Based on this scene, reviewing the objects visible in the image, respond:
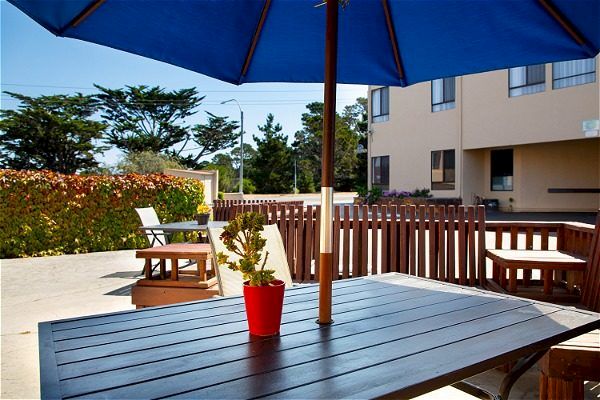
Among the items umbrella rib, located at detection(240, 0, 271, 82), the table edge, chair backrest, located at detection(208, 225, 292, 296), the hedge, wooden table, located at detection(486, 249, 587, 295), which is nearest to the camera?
the table edge

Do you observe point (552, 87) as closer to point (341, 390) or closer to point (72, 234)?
point (72, 234)

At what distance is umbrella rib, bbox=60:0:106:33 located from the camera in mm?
2350

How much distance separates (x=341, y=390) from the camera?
121 cm

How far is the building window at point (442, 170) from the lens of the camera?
19.9 metres

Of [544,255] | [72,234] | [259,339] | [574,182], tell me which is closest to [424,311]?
[259,339]

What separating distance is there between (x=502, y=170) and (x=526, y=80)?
162 inches

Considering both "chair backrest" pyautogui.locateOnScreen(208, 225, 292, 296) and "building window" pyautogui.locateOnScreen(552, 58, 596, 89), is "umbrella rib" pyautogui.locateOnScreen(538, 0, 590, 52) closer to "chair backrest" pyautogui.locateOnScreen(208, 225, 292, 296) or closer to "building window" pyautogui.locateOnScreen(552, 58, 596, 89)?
"chair backrest" pyautogui.locateOnScreen(208, 225, 292, 296)

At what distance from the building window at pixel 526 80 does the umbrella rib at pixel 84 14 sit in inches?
659

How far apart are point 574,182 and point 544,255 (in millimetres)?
16186

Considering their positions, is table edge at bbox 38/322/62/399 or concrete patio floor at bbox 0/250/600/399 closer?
table edge at bbox 38/322/62/399

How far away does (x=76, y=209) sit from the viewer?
9.65m

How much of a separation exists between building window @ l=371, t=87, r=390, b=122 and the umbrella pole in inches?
844

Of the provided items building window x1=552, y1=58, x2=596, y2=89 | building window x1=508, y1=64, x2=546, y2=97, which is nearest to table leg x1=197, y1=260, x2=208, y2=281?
building window x1=552, y1=58, x2=596, y2=89

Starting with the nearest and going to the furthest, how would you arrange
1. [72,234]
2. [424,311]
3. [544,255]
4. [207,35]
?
[424,311]
[207,35]
[544,255]
[72,234]
